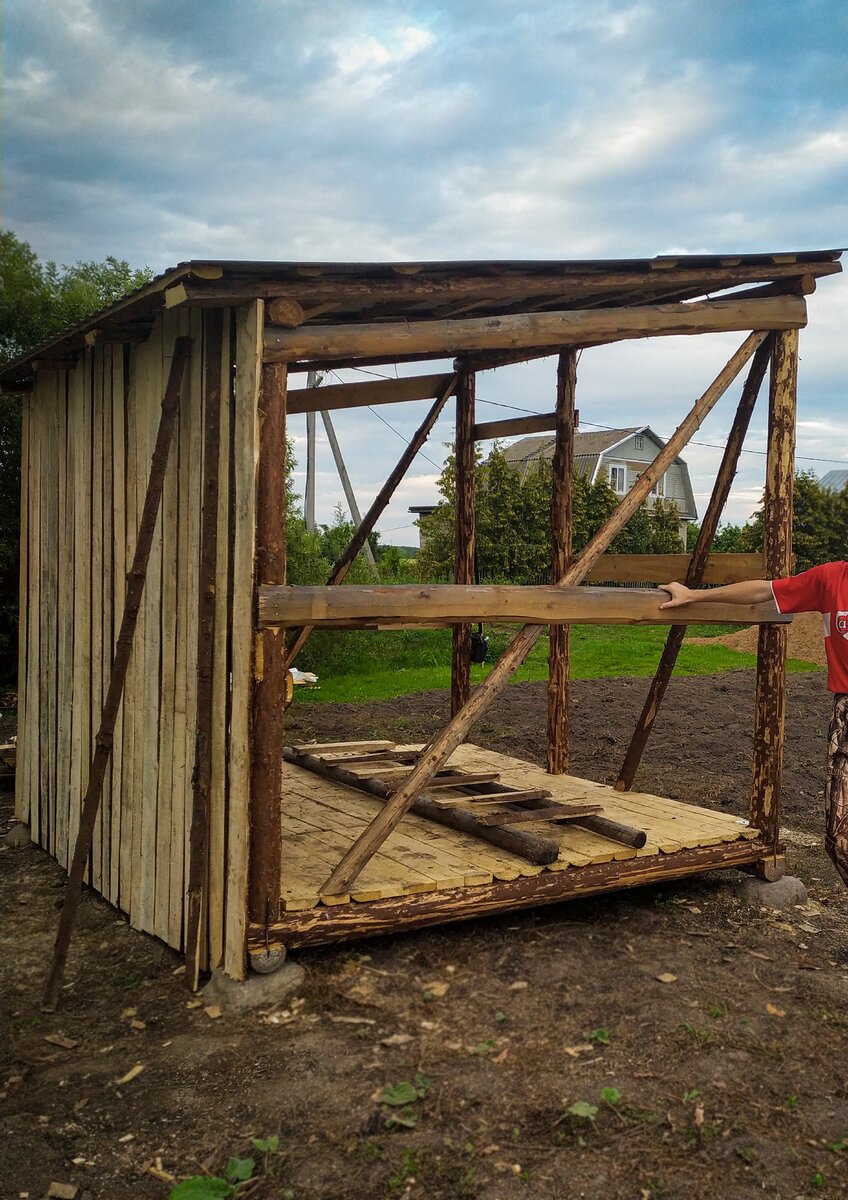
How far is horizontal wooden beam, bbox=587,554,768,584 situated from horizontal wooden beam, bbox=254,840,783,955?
1.67 m

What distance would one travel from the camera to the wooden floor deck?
17.4ft

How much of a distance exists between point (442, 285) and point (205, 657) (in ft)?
6.85

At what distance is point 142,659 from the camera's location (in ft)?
18.4

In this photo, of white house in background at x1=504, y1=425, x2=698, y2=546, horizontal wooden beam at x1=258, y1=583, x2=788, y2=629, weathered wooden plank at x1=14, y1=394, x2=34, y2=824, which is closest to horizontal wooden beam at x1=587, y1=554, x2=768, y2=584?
horizontal wooden beam at x1=258, y1=583, x2=788, y2=629

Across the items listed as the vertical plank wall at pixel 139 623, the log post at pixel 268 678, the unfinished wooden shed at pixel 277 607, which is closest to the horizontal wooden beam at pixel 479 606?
the unfinished wooden shed at pixel 277 607

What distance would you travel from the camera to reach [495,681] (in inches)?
208

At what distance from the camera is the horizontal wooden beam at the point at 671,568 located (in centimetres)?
675

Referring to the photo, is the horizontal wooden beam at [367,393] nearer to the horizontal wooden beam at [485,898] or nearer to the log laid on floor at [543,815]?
the log laid on floor at [543,815]

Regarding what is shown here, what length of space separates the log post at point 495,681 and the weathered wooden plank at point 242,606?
1.55 feet

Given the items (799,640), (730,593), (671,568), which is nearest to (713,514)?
(671,568)

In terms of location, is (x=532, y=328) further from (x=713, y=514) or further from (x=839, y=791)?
(x=839, y=791)

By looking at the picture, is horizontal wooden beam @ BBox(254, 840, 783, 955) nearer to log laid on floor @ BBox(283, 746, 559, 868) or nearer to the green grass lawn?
log laid on floor @ BBox(283, 746, 559, 868)

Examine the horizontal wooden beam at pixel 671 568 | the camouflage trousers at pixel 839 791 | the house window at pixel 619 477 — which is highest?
the house window at pixel 619 477

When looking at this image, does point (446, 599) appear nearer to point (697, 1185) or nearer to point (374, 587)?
point (374, 587)
